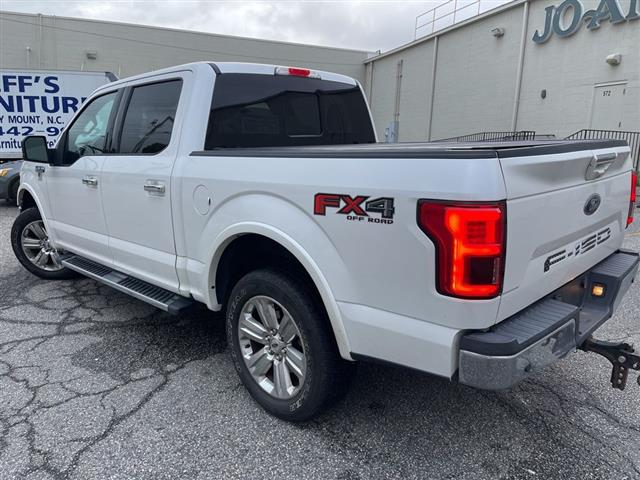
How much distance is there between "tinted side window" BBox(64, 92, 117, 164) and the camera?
409 cm

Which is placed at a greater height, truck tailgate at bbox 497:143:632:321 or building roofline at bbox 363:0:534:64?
building roofline at bbox 363:0:534:64

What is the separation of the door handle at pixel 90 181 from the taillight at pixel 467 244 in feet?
9.59

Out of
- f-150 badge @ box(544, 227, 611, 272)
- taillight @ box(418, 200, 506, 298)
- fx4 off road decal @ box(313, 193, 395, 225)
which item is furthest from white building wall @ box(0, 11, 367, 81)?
taillight @ box(418, 200, 506, 298)

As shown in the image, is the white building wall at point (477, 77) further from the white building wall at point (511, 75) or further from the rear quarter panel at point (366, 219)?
the rear quarter panel at point (366, 219)

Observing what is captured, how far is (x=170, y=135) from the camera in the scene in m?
3.32

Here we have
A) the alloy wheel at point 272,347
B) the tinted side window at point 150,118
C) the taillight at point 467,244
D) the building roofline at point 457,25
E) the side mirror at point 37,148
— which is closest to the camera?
the taillight at point 467,244

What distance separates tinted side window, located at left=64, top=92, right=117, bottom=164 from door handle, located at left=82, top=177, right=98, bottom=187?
22cm

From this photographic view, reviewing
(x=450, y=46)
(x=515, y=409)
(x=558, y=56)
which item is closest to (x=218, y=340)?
(x=515, y=409)

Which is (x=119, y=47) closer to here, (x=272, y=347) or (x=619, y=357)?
(x=272, y=347)

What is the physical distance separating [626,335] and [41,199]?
17.6 ft

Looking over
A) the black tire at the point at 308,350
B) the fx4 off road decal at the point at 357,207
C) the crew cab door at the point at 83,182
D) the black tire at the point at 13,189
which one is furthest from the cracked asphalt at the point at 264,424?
the black tire at the point at 13,189

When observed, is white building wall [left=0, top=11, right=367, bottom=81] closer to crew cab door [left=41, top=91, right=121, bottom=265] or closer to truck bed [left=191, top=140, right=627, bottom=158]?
crew cab door [left=41, top=91, right=121, bottom=265]

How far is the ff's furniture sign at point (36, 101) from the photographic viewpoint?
1216 centimetres

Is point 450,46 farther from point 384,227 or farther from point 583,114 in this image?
point 384,227
